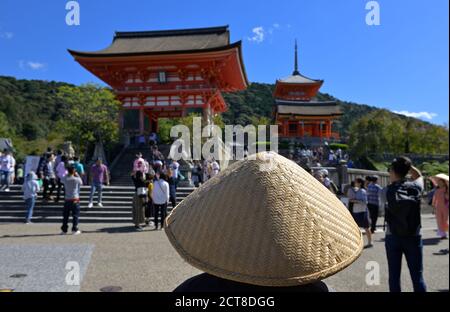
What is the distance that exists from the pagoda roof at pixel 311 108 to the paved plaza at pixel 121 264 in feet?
60.5

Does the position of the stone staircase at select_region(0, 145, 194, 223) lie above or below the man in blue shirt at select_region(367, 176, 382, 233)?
below

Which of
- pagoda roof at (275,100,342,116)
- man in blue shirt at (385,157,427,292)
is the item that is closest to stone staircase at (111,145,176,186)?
man in blue shirt at (385,157,427,292)

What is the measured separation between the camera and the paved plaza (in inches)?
117

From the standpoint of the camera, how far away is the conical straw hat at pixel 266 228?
745 millimetres

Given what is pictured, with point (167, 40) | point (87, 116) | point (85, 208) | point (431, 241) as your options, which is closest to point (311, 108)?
point (167, 40)

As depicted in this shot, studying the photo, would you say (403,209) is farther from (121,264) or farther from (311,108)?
(311,108)

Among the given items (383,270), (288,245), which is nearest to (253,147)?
(288,245)

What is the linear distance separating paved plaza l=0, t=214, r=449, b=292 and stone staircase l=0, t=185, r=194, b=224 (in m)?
1.48

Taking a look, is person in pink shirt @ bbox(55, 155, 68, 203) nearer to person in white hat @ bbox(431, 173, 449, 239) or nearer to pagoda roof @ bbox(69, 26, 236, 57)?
person in white hat @ bbox(431, 173, 449, 239)

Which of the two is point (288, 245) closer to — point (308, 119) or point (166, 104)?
point (166, 104)

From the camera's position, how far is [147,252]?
17.4 ft

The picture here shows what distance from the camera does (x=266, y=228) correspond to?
2.52ft

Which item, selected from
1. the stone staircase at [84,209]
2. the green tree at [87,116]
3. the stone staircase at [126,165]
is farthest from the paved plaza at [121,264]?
the green tree at [87,116]
